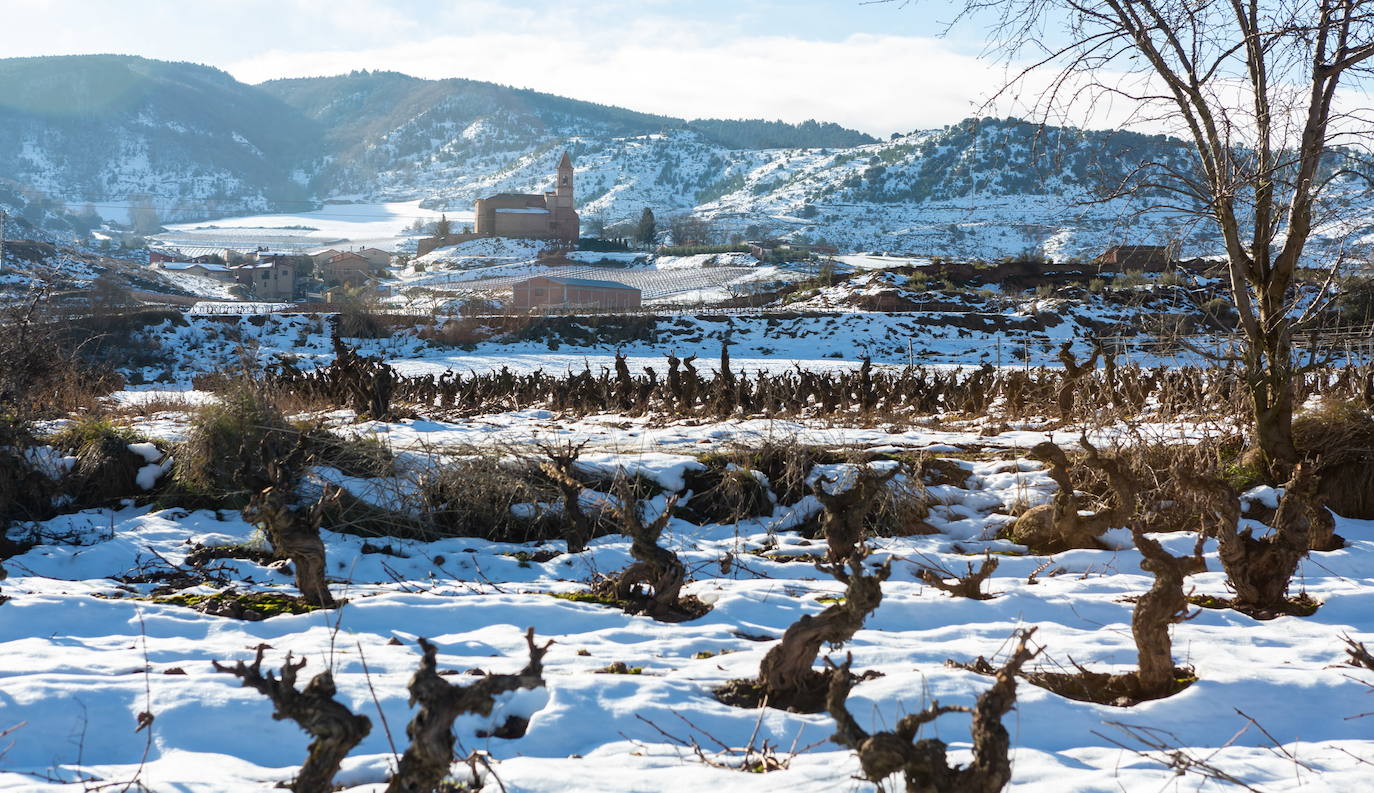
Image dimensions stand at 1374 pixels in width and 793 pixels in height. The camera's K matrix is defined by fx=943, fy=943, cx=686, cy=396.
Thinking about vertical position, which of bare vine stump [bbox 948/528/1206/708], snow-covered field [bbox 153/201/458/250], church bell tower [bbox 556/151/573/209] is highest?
church bell tower [bbox 556/151/573/209]

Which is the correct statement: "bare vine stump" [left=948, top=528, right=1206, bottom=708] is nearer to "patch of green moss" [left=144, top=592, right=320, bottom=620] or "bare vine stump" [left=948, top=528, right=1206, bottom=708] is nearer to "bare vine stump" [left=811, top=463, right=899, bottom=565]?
"bare vine stump" [left=811, top=463, right=899, bottom=565]

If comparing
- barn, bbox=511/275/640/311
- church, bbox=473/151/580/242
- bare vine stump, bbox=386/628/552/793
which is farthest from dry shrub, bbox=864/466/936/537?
church, bbox=473/151/580/242

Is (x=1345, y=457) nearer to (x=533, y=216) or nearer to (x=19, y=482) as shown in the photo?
(x=19, y=482)

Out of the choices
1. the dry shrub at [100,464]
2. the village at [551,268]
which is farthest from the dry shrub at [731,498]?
the village at [551,268]

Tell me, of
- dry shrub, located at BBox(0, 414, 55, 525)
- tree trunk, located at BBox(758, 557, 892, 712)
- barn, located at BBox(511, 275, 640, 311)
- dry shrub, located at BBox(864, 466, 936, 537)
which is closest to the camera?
tree trunk, located at BBox(758, 557, 892, 712)

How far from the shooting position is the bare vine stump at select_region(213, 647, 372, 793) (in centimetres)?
230

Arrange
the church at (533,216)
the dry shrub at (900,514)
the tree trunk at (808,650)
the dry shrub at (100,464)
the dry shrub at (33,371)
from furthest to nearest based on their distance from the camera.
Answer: the church at (533,216), the dry shrub at (33,371), the dry shrub at (100,464), the dry shrub at (900,514), the tree trunk at (808,650)

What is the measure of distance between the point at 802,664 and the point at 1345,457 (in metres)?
4.82

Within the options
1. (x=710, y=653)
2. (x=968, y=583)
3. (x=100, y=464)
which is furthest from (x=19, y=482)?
(x=968, y=583)

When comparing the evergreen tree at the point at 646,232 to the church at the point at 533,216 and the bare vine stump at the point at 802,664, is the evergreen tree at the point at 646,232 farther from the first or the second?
the bare vine stump at the point at 802,664

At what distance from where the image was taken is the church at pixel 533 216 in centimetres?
10244

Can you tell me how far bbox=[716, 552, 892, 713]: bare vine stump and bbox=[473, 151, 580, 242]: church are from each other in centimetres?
9875

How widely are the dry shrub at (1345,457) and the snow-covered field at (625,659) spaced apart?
0.21 meters

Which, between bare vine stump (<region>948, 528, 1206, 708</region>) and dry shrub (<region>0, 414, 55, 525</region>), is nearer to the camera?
bare vine stump (<region>948, 528, 1206, 708</region>)
